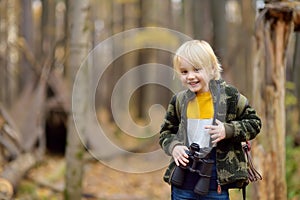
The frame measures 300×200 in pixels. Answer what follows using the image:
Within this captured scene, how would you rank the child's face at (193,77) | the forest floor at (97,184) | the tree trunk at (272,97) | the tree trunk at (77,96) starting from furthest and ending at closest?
1. the forest floor at (97,184)
2. the tree trunk at (77,96)
3. the tree trunk at (272,97)
4. the child's face at (193,77)

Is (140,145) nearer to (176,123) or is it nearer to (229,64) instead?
(229,64)

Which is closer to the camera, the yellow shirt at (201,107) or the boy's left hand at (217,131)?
the boy's left hand at (217,131)

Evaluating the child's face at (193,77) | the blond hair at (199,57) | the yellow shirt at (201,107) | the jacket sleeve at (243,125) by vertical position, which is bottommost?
the jacket sleeve at (243,125)

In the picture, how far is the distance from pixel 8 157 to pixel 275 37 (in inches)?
265

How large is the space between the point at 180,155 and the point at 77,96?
347 centimetres

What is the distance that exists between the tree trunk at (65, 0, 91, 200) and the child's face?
3402 millimetres

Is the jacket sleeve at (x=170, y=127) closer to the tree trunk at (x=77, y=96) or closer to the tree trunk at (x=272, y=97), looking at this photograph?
the tree trunk at (x=272, y=97)

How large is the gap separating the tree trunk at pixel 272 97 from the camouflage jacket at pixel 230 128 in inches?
73.9

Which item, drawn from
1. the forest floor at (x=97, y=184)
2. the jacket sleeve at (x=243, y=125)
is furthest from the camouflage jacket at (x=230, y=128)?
the forest floor at (x=97, y=184)

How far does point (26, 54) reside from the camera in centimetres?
1052

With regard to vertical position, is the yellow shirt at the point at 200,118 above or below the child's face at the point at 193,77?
below

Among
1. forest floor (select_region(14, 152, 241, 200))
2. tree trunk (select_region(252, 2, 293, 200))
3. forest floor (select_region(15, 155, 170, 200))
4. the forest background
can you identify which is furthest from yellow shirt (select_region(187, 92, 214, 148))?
forest floor (select_region(15, 155, 170, 200))

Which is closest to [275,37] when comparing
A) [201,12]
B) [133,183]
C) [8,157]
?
[133,183]

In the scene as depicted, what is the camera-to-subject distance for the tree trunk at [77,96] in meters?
5.98
